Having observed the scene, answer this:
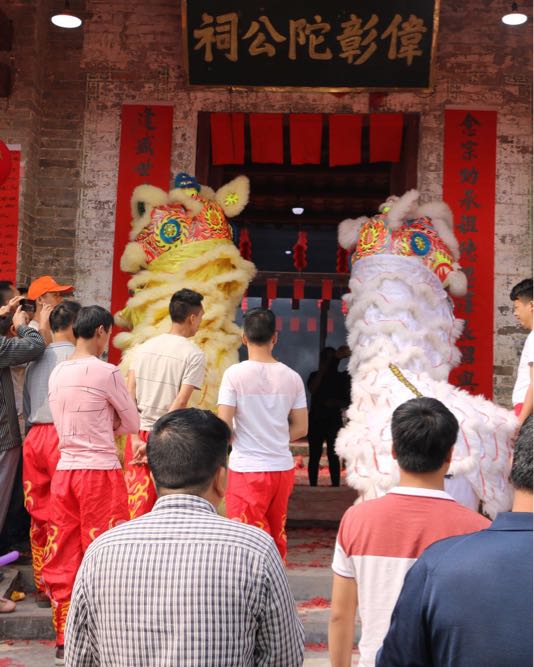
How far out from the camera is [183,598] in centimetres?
155

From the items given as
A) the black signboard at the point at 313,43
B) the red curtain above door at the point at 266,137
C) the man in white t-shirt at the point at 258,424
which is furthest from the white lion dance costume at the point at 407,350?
the red curtain above door at the point at 266,137

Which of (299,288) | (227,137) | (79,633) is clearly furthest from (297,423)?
(299,288)

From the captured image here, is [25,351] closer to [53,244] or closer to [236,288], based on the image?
[236,288]

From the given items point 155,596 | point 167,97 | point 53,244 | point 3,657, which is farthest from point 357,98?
point 155,596

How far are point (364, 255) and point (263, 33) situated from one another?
174 cm

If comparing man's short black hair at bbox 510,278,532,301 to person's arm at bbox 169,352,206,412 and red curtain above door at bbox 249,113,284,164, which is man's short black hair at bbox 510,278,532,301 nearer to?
person's arm at bbox 169,352,206,412

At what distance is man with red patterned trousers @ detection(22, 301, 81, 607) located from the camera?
3.93m

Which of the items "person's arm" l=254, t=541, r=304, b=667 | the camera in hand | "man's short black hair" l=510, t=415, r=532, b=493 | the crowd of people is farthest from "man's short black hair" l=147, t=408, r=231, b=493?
the camera in hand

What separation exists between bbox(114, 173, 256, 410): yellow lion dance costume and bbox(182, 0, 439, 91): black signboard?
2.96 ft

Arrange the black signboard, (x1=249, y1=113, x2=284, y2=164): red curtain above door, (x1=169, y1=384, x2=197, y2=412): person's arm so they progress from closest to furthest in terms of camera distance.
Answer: (x1=169, y1=384, x2=197, y2=412): person's arm, the black signboard, (x1=249, y1=113, x2=284, y2=164): red curtain above door

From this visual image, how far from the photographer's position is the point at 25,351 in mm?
4039

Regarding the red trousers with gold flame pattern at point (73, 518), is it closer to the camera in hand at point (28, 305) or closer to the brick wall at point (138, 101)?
the camera in hand at point (28, 305)

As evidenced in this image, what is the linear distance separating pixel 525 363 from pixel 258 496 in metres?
1.46

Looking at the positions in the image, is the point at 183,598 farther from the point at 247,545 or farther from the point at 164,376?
the point at 164,376
